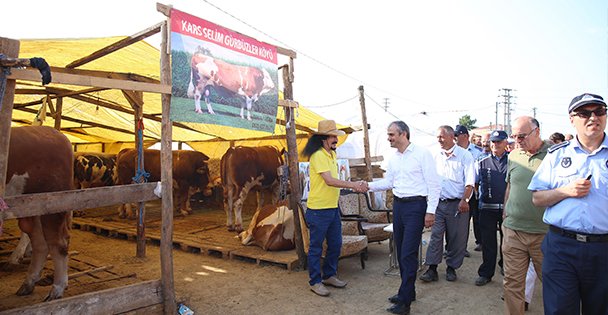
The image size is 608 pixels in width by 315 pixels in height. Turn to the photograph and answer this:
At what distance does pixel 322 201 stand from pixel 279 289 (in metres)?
1.25

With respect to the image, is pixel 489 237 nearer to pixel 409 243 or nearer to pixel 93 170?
pixel 409 243

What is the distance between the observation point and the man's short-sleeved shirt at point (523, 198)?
12.1 feet

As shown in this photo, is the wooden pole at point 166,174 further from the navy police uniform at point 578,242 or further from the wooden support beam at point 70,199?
the navy police uniform at point 578,242

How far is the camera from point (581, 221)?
2.64 meters

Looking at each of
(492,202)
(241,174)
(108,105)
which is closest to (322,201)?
(492,202)

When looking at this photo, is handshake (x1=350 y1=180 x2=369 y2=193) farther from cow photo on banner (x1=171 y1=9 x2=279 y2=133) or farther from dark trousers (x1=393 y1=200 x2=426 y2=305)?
cow photo on banner (x1=171 y1=9 x2=279 y2=133)

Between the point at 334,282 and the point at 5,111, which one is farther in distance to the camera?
the point at 334,282

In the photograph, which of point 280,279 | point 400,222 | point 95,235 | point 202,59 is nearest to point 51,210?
point 202,59

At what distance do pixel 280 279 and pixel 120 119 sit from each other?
707 centimetres

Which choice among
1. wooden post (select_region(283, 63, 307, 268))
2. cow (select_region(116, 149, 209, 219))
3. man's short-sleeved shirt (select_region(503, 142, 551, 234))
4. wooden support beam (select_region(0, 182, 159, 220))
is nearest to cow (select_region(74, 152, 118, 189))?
cow (select_region(116, 149, 209, 219))

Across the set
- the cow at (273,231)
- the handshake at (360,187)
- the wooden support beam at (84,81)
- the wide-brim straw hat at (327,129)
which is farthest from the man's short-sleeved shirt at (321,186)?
the wooden support beam at (84,81)

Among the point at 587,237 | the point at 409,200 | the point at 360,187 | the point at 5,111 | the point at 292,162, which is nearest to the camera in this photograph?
the point at 587,237

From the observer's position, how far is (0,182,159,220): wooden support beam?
3.36 m

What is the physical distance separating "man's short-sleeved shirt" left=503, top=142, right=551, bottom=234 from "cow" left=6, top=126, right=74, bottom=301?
4.52m
